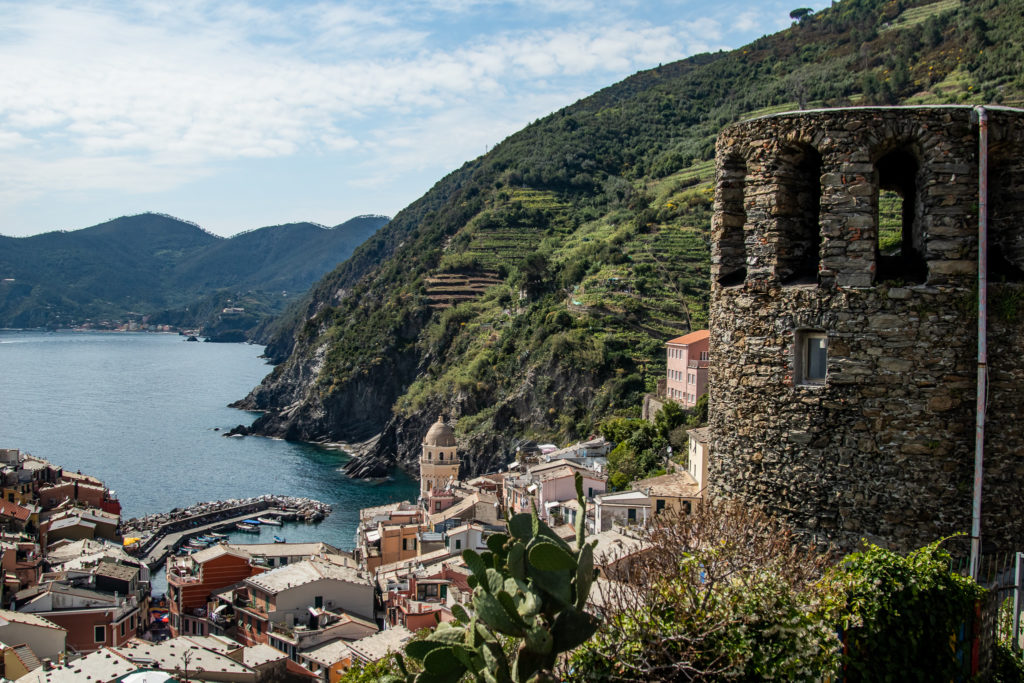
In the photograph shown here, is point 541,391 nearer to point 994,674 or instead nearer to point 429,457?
point 429,457

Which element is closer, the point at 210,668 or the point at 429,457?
the point at 210,668

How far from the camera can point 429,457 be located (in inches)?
2837

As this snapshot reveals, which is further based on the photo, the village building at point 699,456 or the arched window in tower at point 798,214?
the village building at point 699,456

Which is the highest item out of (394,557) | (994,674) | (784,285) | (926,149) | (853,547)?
(926,149)

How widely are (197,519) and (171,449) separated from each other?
29.5m

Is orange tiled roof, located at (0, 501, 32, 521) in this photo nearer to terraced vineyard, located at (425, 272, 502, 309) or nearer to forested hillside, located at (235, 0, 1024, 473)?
forested hillside, located at (235, 0, 1024, 473)

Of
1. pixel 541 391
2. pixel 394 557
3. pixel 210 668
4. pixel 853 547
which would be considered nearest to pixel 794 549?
pixel 853 547

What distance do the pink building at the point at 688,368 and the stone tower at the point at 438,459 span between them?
18956mm

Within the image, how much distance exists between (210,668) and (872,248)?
78.1ft

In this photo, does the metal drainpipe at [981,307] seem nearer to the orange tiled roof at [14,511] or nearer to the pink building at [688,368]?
the pink building at [688,368]

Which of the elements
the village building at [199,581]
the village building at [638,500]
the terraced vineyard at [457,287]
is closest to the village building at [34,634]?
the village building at [199,581]

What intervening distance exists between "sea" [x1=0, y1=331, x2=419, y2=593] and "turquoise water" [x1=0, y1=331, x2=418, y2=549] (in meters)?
0.09

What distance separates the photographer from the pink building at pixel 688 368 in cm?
5450

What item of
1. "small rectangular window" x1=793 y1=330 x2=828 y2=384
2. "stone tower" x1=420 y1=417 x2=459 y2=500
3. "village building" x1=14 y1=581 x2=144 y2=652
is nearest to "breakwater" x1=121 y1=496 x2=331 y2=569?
"stone tower" x1=420 y1=417 x2=459 y2=500
